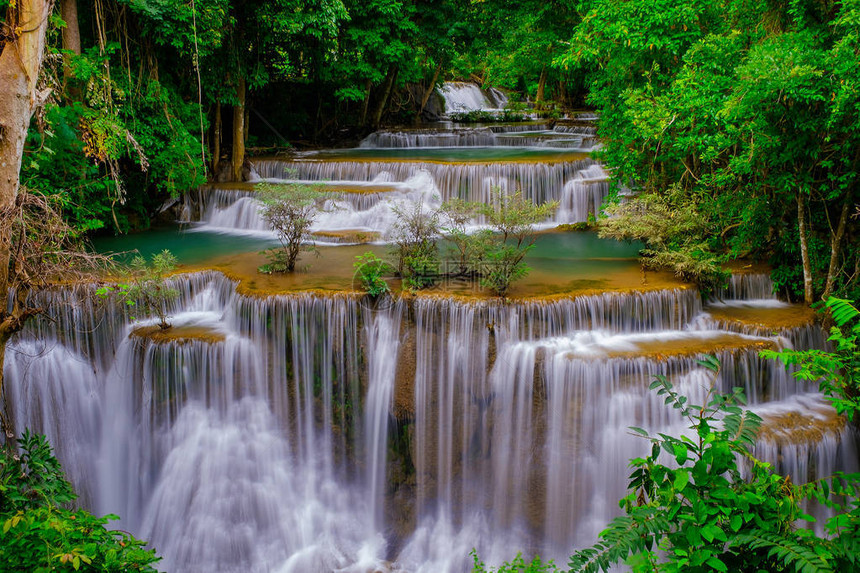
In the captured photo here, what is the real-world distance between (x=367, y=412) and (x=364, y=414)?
2.0 inches

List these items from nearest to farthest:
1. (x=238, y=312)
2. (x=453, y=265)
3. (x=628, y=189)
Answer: (x=238, y=312) → (x=453, y=265) → (x=628, y=189)

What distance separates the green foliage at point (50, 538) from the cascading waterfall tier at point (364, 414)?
10.2ft

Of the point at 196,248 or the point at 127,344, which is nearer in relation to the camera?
the point at 127,344

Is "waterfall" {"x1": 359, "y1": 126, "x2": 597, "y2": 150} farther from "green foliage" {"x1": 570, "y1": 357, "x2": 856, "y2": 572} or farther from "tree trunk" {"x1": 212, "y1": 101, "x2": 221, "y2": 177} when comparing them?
"green foliage" {"x1": 570, "y1": 357, "x2": 856, "y2": 572}

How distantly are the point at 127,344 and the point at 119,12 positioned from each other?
267 inches

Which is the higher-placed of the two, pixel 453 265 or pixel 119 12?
pixel 119 12

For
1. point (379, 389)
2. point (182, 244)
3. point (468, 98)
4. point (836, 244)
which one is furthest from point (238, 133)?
point (468, 98)

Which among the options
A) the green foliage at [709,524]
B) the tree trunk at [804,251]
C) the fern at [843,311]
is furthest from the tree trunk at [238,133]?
the green foliage at [709,524]

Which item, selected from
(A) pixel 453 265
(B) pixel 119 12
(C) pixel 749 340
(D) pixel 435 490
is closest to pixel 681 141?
(C) pixel 749 340

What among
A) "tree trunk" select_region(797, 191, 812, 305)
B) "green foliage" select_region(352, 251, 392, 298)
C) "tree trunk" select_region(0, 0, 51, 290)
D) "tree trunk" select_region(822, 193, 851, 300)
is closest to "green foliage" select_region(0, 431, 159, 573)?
"tree trunk" select_region(0, 0, 51, 290)

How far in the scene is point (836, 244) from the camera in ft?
25.5

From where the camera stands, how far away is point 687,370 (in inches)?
284

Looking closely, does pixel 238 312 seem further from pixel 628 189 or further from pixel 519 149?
pixel 519 149

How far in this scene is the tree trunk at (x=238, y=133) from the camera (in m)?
14.5
